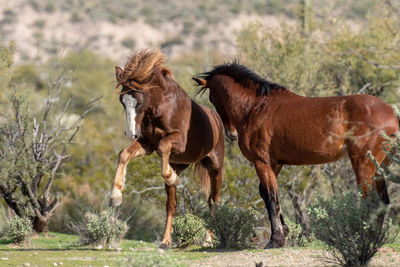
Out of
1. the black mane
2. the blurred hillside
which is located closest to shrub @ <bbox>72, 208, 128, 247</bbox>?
the black mane

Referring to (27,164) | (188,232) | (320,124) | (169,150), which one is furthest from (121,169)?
(27,164)

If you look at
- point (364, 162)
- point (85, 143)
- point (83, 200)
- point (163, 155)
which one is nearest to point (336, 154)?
point (364, 162)

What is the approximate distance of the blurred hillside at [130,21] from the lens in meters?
78.9


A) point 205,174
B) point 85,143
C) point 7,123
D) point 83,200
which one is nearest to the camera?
point 205,174

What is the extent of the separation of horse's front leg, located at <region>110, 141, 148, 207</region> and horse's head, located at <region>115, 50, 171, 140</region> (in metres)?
0.38

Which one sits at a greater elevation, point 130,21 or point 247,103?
point 247,103

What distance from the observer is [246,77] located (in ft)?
32.0

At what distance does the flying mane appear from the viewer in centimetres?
920

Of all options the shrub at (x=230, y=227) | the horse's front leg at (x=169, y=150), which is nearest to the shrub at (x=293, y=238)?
the shrub at (x=230, y=227)

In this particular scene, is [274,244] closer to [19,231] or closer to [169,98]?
[169,98]

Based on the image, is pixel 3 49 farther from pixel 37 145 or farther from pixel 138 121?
pixel 138 121

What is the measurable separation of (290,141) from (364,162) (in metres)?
1.17

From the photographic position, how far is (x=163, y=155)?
30.1ft

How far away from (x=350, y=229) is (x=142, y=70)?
419 cm
